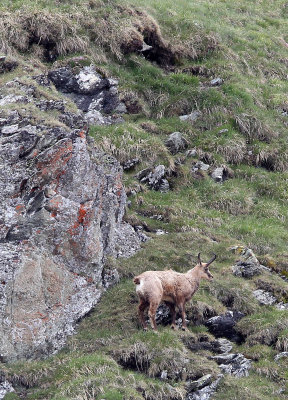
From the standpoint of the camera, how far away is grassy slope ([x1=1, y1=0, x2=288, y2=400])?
1287 cm

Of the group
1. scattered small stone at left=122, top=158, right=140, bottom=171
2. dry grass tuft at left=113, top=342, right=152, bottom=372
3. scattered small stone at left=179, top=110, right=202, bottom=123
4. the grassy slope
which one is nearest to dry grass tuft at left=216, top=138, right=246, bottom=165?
the grassy slope

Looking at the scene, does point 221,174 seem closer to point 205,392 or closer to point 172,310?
point 172,310

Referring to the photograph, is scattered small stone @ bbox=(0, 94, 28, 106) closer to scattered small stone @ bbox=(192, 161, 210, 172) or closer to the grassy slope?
the grassy slope

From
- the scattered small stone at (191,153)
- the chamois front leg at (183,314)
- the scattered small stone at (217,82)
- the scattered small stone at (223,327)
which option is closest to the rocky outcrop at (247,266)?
the scattered small stone at (223,327)

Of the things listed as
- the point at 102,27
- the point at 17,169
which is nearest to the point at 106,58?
the point at 102,27

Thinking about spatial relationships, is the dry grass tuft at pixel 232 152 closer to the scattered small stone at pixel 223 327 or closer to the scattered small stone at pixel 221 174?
the scattered small stone at pixel 221 174

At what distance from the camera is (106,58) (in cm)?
2495

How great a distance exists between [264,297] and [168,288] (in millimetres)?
2820

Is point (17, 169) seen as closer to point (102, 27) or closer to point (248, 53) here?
point (102, 27)

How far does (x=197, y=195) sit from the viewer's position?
21000 mm

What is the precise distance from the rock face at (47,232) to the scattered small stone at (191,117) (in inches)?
312

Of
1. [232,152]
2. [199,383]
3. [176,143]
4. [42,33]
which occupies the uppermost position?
[42,33]

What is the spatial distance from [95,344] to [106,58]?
1409cm

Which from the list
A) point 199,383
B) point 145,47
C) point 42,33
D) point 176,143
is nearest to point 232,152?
point 176,143
